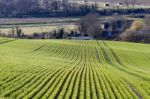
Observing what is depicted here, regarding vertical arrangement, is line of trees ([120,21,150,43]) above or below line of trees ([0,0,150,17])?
below

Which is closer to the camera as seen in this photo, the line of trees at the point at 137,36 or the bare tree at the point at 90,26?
the line of trees at the point at 137,36

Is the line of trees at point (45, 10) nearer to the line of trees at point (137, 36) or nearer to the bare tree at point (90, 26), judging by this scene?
the bare tree at point (90, 26)

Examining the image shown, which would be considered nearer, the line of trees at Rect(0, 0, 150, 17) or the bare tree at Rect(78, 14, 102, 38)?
the bare tree at Rect(78, 14, 102, 38)

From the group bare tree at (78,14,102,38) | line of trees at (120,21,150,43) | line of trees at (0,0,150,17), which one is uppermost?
line of trees at (0,0,150,17)

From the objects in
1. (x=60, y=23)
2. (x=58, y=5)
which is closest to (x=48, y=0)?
(x=58, y=5)

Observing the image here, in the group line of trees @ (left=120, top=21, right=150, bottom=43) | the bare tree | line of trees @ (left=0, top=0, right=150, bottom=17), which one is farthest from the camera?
line of trees @ (left=0, top=0, right=150, bottom=17)

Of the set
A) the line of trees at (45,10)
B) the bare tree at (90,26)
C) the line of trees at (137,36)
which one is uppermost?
the line of trees at (45,10)

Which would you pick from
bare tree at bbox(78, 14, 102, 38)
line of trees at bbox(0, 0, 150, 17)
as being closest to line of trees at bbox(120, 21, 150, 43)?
bare tree at bbox(78, 14, 102, 38)

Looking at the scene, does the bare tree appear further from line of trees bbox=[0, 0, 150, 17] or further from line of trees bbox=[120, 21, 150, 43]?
line of trees bbox=[0, 0, 150, 17]

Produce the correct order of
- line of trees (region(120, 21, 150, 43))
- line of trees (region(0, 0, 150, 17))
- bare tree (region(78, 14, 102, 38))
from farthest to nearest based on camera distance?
line of trees (region(0, 0, 150, 17))
bare tree (region(78, 14, 102, 38))
line of trees (region(120, 21, 150, 43))

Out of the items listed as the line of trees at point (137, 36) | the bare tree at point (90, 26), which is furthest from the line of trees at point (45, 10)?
the line of trees at point (137, 36)

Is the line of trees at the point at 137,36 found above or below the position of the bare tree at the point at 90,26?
below
